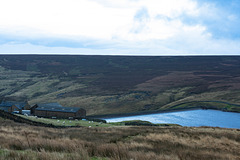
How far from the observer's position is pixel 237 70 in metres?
134

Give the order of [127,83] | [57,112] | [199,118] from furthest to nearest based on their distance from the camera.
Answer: [127,83] → [199,118] → [57,112]

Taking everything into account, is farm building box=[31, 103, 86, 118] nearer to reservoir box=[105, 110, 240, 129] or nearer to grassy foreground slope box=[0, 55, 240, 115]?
reservoir box=[105, 110, 240, 129]

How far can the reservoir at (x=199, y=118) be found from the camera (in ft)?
206

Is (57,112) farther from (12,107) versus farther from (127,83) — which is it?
(127,83)

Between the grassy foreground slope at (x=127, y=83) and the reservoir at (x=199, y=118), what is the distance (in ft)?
21.9

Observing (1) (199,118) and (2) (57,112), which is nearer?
(2) (57,112)

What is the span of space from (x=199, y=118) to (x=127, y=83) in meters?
60.1

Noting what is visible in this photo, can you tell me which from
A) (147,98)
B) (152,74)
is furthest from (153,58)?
(147,98)

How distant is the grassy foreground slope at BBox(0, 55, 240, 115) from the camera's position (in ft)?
306

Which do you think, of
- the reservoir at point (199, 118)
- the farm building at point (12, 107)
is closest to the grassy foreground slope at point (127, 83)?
the reservoir at point (199, 118)

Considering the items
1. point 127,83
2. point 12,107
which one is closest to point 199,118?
point 12,107

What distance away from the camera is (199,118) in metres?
69.9

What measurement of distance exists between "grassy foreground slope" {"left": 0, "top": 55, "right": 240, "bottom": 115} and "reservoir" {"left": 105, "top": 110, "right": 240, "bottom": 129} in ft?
21.9

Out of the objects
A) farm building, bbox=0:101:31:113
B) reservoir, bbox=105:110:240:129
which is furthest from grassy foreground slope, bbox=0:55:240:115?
farm building, bbox=0:101:31:113
